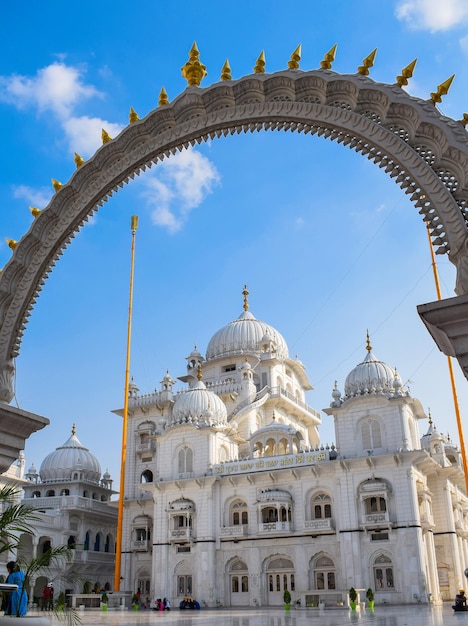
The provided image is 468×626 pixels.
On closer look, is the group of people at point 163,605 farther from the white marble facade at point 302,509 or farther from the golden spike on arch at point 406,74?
the golden spike on arch at point 406,74

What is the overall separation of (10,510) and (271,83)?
23.5 ft

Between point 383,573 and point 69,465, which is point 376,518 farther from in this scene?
point 69,465

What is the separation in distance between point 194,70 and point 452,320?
18.8 feet

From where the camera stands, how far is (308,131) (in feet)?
30.1

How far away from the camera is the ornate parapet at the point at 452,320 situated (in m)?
7.09

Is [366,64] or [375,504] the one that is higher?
[366,64]

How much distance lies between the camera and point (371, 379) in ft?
118

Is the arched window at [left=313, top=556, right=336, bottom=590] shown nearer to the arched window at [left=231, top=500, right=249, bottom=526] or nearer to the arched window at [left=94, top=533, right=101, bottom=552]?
the arched window at [left=231, top=500, right=249, bottom=526]

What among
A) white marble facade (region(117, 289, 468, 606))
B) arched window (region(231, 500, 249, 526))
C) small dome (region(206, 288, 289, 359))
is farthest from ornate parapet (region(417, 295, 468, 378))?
small dome (region(206, 288, 289, 359))

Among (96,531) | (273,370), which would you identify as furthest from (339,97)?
(96,531)

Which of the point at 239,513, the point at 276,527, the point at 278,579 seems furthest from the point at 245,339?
the point at 278,579

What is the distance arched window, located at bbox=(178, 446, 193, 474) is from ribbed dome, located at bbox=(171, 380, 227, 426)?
1807 mm

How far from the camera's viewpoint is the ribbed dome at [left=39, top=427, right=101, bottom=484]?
52.4 m

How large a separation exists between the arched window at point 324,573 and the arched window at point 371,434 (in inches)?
260
